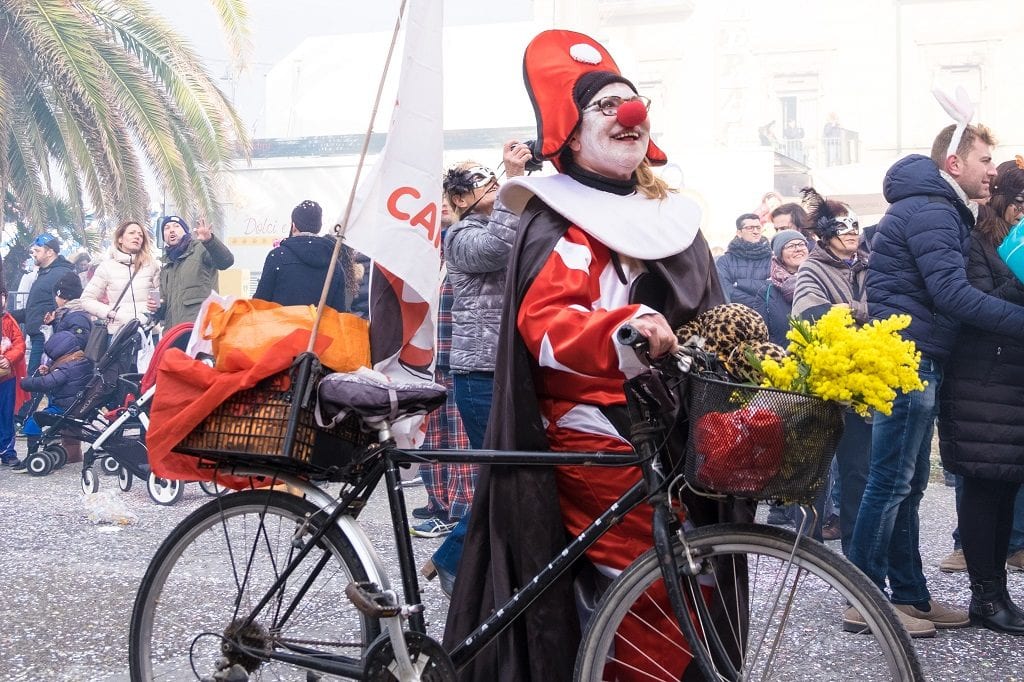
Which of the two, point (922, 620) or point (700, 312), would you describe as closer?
point (700, 312)

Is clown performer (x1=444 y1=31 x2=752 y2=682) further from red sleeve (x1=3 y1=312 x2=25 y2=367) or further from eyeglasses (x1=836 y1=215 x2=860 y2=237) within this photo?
red sleeve (x1=3 y1=312 x2=25 y2=367)

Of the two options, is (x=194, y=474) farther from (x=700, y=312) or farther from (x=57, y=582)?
(x=57, y=582)

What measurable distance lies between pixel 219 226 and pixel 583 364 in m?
15.4

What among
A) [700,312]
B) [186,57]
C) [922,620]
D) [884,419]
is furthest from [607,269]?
[186,57]

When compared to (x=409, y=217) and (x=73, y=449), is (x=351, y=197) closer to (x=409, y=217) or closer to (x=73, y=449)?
(x=409, y=217)

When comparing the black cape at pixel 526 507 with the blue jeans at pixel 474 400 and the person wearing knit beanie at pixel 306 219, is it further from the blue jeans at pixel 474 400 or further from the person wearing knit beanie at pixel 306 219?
the person wearing knit beanie at pixel 306 219

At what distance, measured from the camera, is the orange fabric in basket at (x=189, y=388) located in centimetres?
283

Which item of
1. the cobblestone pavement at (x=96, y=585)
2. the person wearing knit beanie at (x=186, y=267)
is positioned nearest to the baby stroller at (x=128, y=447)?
the cobblestone pavement at (x=96, y=585)

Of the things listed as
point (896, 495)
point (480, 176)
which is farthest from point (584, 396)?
point (480, 176)

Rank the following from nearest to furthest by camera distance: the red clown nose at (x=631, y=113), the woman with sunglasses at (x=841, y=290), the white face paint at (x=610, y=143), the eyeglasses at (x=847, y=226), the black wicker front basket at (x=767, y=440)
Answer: the black wicker front basket at (x=767, y=440), the red clown nose at (x=631, y=113), the white face paint at (x=610, y=143), the woman with sunglasses at (x=841, y=290), the eyeglasses at (x=847, y=226)

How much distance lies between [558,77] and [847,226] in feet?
11.7

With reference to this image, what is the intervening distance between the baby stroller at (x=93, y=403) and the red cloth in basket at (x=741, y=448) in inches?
285

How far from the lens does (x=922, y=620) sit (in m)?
4.57

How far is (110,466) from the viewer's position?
8.74 metres
